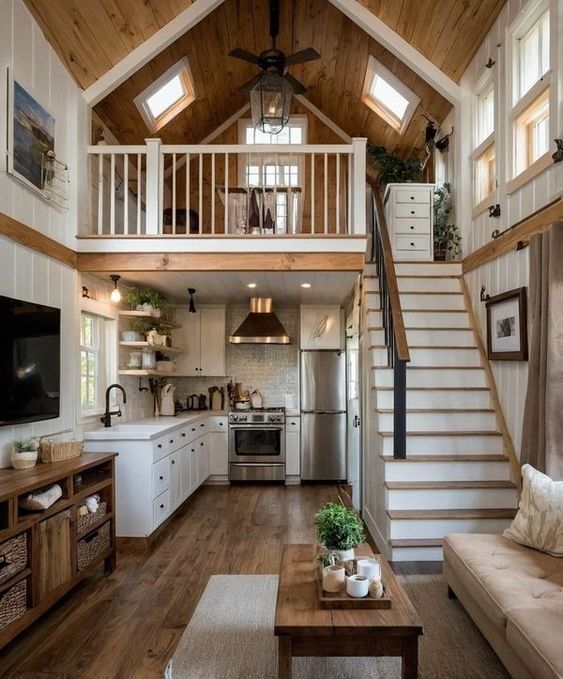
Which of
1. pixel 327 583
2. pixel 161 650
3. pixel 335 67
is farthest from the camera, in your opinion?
pixel 335 67

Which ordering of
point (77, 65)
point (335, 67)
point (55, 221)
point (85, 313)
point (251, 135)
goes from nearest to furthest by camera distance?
point (55, 221) < point (77, 65) < point (85, 313) < point (335, 67) < point (251, 135)

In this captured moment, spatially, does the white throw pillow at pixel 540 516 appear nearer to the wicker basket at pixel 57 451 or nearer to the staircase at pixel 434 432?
the staircase at pixel 434 432

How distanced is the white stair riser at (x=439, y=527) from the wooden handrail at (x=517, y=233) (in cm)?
202

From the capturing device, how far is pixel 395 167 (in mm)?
5977

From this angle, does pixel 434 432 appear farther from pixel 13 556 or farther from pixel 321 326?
pixel 13 556

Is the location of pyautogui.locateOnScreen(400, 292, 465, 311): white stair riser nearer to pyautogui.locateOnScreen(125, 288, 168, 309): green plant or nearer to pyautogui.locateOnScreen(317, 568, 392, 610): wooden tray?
pyautogui.locateOnScreen(125, 288, 168, 309): green plant

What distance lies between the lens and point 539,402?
311cm

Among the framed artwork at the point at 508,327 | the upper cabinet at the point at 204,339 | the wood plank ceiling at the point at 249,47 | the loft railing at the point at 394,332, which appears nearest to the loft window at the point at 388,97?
the wood plank ceiling at the point at 249,47

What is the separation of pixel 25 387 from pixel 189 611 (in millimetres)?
1734

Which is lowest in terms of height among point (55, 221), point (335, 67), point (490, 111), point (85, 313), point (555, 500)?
point (555, 500)

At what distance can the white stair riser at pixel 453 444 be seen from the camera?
13.0ft

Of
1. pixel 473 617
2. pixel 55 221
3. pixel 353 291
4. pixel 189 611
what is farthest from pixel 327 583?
pixel 353 291

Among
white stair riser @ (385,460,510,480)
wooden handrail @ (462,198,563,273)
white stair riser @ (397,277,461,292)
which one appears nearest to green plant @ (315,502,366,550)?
white stair riser @ (385,460,510,480)

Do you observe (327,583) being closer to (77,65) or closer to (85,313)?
(85,313)
